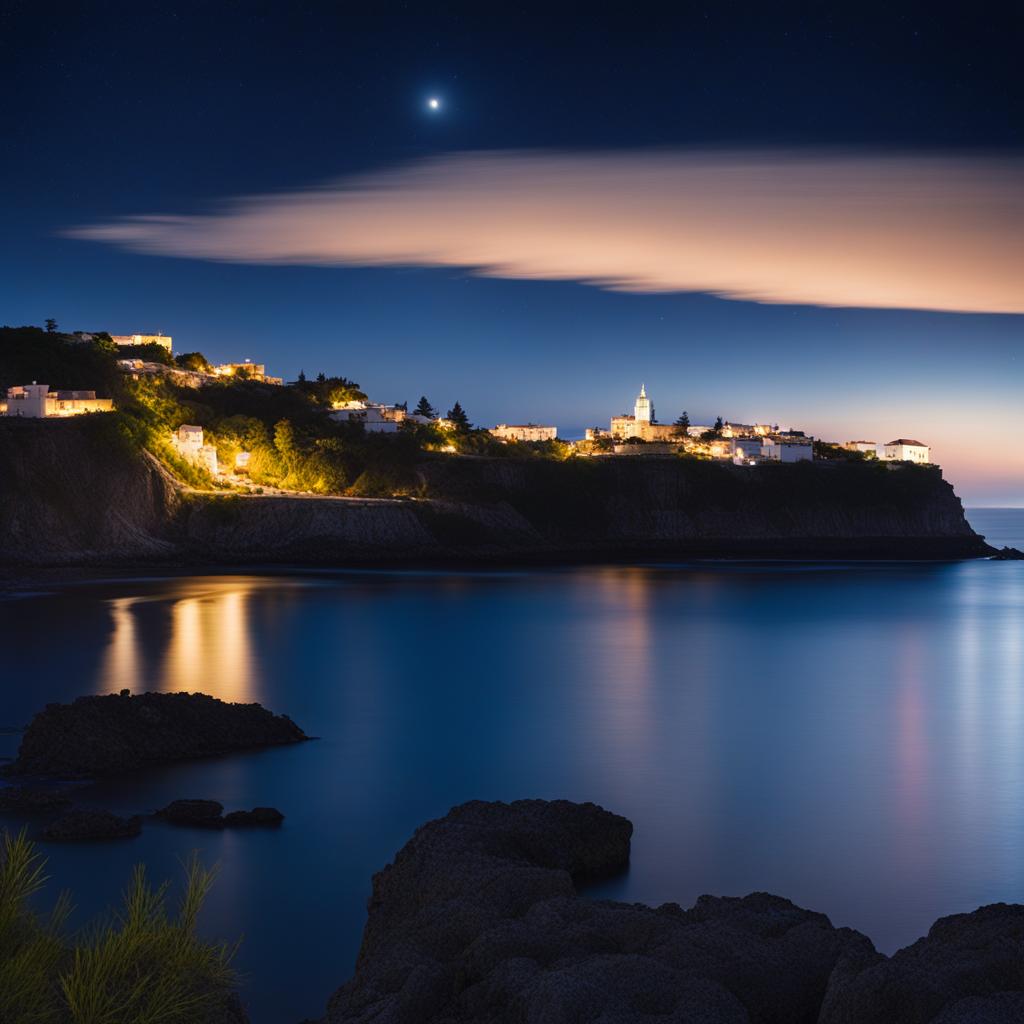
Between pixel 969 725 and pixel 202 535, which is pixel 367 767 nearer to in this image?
pixel 969 725

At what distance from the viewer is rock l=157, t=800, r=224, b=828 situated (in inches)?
704

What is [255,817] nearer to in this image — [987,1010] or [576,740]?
[576,740]

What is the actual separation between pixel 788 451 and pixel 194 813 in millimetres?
157039

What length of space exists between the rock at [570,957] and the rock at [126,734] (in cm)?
1010

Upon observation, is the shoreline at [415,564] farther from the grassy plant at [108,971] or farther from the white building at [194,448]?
the grassy plant at [108,971]

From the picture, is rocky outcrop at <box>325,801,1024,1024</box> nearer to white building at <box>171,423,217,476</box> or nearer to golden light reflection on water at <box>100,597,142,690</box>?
golden light reflection on water at <box>100,597,142,690</box>

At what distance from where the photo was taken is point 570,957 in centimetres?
857

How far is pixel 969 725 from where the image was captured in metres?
31.1

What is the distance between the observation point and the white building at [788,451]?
168m

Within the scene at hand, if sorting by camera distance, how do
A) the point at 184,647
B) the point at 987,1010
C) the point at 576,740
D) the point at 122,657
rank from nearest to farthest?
1. the point at 987,1010
2. the point at 576,740
3. the point at 122,657
4. the point at 184,647

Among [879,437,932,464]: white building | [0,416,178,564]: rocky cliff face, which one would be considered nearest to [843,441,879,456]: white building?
[879,437,932,464]: white building

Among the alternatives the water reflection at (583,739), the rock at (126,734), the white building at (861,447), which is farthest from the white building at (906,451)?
the rock at (126,734)

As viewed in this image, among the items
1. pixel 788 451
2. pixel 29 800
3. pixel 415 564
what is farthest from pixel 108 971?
pixel 788 451

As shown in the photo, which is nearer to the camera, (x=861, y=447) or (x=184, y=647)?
(x=184, y=647)
